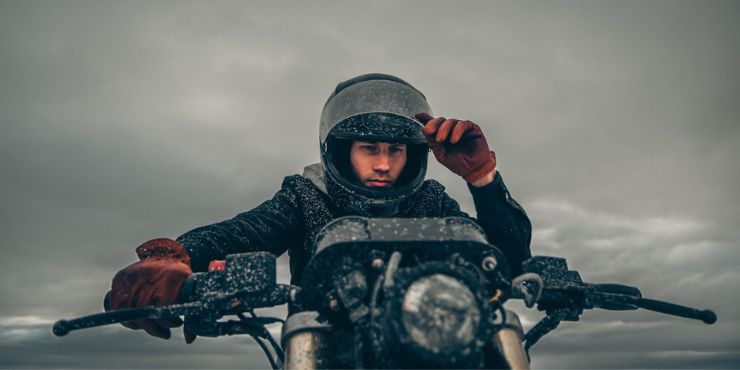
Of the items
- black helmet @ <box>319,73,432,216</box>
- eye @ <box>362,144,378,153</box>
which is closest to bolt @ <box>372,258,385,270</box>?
black helmet @ <box>319,73,432,216</box>

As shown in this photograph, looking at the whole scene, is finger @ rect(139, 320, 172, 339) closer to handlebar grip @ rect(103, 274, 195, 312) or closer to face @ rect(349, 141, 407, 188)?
handlebar grip @ rect(103, 274, 195, 312)

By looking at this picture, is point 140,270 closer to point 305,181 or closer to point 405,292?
point 405,292

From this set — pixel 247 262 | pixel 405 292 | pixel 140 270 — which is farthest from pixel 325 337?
pixel 140 270

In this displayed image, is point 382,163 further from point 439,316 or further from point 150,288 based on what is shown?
point 439,316

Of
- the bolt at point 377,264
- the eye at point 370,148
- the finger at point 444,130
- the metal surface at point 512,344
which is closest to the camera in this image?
the bolt at point 377,264

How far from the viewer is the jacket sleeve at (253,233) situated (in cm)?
271

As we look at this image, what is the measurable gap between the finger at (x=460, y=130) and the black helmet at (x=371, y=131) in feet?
2.67

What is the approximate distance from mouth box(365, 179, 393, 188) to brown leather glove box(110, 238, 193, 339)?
1.52 m

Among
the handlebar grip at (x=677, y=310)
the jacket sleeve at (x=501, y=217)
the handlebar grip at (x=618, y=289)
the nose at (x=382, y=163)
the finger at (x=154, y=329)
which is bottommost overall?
the handlebar grip at (x=677, y=310)

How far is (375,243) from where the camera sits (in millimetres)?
1360

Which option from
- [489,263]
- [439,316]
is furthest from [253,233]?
[439,316]

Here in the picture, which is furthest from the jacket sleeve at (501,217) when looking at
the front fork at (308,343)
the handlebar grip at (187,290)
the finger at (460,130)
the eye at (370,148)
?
the handlebar grip at (187,290)

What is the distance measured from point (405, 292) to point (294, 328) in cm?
59

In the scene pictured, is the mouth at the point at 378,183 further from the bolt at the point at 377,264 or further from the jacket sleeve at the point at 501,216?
the bolt at the point at 377,264
